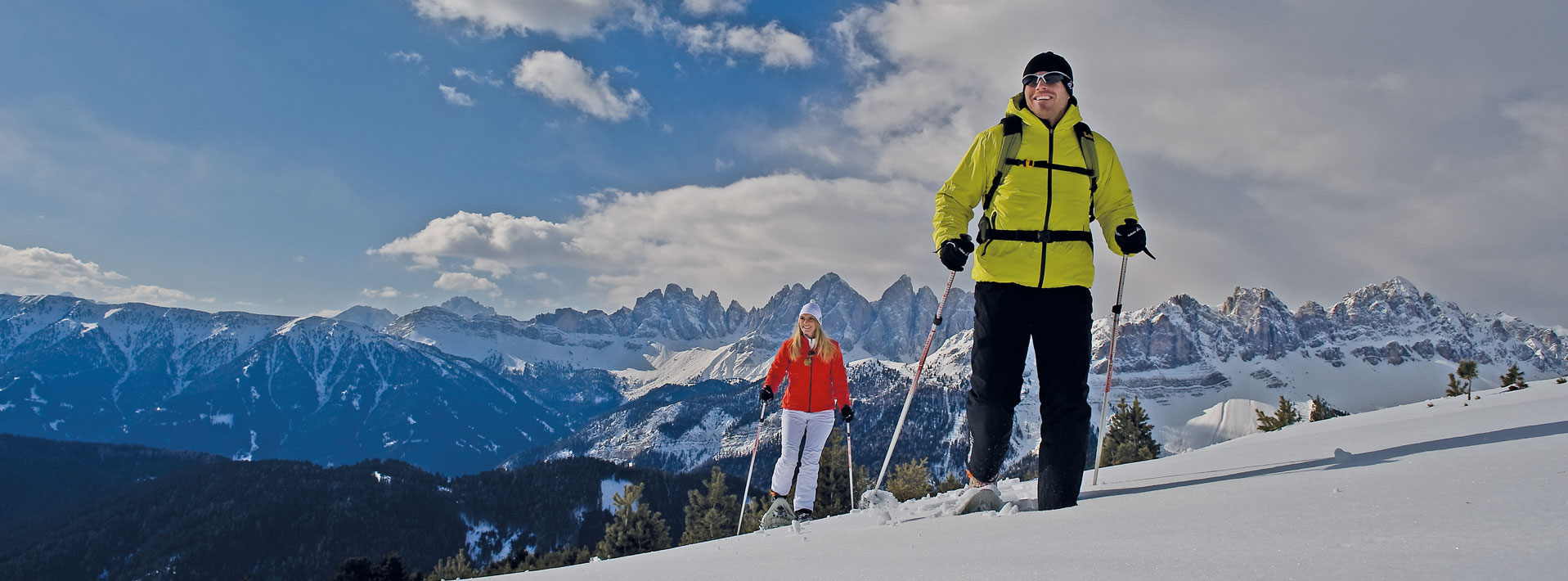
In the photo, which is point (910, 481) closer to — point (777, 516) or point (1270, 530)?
point (777, 516)

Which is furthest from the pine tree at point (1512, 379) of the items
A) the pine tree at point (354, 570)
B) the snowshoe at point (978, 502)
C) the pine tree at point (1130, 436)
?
the pine tree at point (354, 570)

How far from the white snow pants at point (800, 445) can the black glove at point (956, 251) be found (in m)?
4.33

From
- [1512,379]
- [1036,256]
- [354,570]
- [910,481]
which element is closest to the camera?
[1036,256]

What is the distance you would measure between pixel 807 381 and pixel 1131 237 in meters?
4.70

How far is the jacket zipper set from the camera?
14.9 feet

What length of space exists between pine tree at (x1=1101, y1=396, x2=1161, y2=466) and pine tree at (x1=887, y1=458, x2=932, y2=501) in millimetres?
4393

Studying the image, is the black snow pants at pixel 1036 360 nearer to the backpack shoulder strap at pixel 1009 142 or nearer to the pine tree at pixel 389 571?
the backpack shoulder strap at pixel 1009 142

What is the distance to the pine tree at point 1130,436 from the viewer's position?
17359 millimetres

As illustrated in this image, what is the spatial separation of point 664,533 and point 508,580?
1982 centimetres

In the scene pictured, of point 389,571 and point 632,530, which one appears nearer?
point 632,530

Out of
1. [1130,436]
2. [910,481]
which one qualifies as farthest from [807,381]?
[1130,436]

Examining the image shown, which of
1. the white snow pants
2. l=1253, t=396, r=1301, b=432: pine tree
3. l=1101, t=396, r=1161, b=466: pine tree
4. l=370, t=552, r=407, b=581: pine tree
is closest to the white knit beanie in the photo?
the white snow pants

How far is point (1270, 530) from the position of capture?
230 centimetres

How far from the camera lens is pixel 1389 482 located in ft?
9.54
